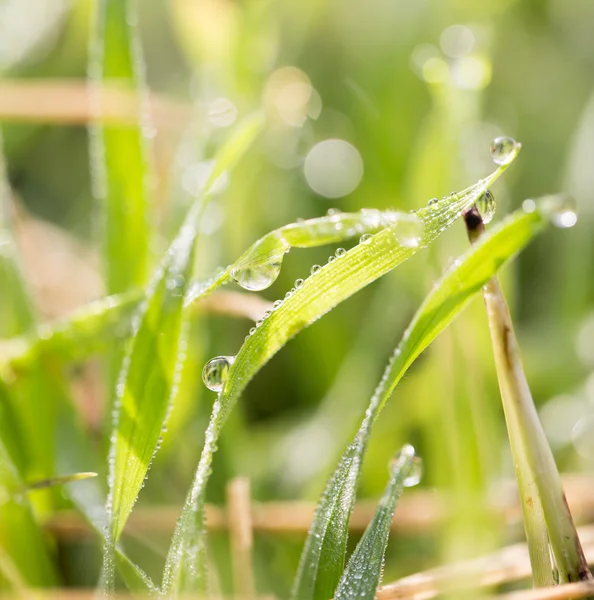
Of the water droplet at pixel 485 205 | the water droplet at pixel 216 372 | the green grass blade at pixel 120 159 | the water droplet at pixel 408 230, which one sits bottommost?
the water droplet at pixel 216 372

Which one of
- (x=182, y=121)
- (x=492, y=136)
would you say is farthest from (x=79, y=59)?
(x=492, y=136)

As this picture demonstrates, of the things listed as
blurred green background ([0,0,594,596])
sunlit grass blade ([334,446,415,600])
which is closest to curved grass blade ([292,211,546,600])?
sunlit grass blade ([334,446,415,600])

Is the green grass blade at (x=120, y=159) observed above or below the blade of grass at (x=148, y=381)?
above

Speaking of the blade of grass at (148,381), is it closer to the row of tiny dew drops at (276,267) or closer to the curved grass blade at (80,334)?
the row of tiny dew drops at (276,267)

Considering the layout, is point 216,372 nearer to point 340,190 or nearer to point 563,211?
point 563,211

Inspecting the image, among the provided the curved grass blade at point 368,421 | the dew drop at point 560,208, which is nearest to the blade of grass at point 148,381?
the curved grass blade at point 368,421

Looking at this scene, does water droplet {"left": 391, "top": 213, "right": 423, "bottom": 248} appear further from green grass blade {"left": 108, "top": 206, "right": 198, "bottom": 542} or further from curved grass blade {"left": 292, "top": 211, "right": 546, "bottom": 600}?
green grass blade {"left": 108, "top": 206, "right": 198, "bottom": 542}

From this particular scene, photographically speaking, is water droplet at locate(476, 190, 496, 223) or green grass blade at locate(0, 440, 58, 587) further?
green grass blade at locate(0, 440, 58, 587)
